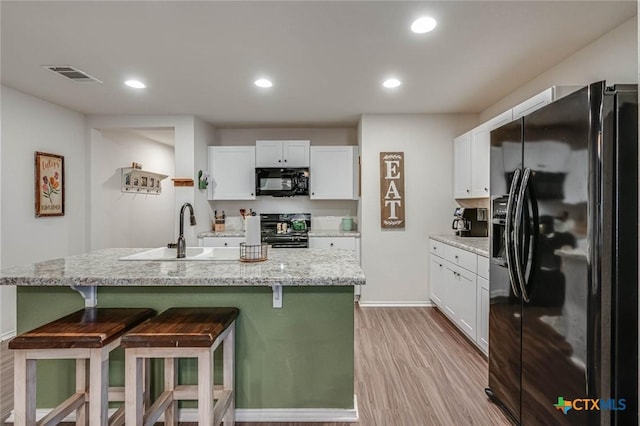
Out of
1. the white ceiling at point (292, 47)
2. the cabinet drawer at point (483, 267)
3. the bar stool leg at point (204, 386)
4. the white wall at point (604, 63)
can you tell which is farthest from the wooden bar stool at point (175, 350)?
the white wall at point (604, 63)

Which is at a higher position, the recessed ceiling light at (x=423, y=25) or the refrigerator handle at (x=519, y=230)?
the recessed ceiling light at (x=423, y=25)

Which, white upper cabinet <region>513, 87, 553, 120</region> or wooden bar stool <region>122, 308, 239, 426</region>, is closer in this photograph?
wooden bar stool <region>122, 308, 239, 426</region>

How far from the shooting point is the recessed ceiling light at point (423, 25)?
204 cm

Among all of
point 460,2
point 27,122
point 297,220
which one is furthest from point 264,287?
point 27,122

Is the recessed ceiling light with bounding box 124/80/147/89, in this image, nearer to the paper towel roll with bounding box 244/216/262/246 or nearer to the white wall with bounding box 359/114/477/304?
the paper towel roll with bounding box 244/216/262/246

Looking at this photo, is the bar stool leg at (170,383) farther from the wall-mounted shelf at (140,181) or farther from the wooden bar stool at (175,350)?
the wall-mounted shelf at (140,181)

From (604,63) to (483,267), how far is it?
1.64 m

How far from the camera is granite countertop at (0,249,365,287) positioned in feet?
5.36

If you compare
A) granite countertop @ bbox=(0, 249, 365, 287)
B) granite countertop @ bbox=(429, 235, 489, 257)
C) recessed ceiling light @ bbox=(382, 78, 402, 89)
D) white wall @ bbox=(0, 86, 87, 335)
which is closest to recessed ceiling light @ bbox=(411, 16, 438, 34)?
recessed ceiling light @ bbox=(382, 78, 402, 89)

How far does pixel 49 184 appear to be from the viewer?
11.7ft

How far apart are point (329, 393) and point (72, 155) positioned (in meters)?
4.06

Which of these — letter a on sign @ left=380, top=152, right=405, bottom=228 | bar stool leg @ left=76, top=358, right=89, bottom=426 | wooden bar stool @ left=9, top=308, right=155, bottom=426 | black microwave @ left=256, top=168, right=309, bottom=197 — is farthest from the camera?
black microwave @ left=256, top=168, right=309, bottom=197

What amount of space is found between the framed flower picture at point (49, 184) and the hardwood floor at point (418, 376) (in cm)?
326

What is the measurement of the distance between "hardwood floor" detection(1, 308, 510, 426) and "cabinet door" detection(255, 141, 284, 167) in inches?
93.9
